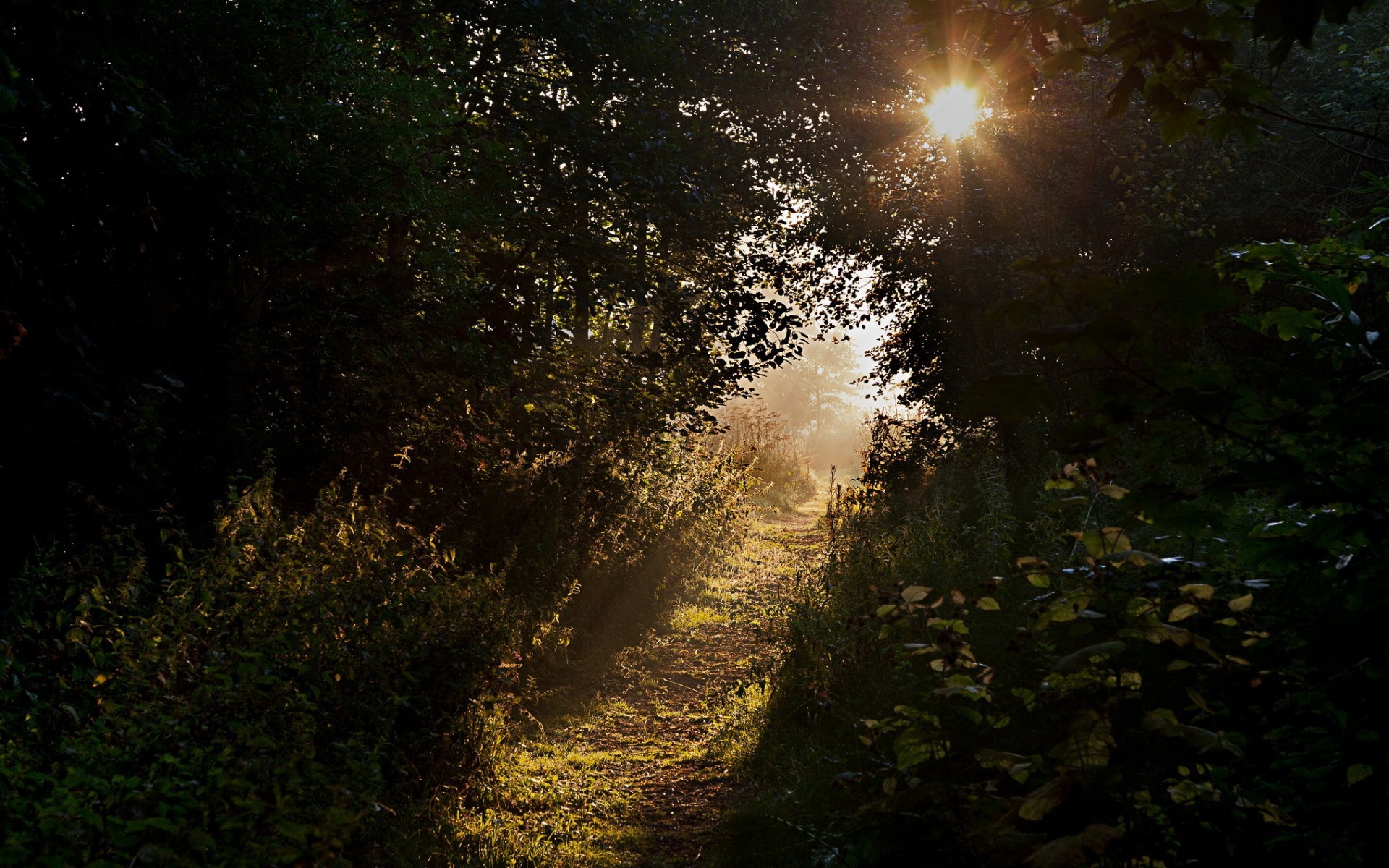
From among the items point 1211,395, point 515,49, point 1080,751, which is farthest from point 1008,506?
point 515,49

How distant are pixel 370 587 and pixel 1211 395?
409 cm

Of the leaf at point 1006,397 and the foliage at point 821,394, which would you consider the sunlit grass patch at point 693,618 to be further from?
the foliage at point 821,394

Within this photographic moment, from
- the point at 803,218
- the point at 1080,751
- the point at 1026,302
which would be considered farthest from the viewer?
the point at 803,218

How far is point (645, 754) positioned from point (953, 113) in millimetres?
8469

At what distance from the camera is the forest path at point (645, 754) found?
4.42 metres

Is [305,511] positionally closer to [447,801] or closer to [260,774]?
[447,801]

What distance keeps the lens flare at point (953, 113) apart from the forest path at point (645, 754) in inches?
241

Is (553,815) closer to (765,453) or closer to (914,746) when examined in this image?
(914,746)

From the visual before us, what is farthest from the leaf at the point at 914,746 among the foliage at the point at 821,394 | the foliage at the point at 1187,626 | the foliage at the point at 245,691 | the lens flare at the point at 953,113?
the foliage at the point at 821,394

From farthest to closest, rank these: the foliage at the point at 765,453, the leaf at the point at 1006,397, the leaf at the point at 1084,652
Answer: the foliage at the point at 765,453 < the leaf at the point at 1084,652 < the leaf at the point at 1006,397

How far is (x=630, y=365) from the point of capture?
1029cm

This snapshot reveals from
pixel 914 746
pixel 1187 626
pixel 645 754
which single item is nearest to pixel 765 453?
pixel 645 754

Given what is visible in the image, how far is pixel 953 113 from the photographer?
1043 cm

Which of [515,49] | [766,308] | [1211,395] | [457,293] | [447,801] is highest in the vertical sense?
[515,49]
